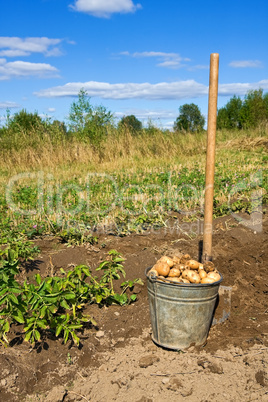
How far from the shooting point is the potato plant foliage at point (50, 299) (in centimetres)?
264

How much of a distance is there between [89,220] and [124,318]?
87.0 inches

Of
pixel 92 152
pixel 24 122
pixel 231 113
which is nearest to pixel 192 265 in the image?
pixel 92 152

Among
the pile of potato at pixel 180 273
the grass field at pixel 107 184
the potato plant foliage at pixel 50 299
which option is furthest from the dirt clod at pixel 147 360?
the grass field at pixel 107 184

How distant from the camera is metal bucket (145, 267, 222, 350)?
108 inches

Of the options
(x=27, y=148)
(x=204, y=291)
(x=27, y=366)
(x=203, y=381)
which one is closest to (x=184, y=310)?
(x=204, y=291)

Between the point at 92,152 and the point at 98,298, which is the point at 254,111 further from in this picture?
the point at 98,298

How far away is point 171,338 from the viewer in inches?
113

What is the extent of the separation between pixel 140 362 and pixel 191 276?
697 millimetres

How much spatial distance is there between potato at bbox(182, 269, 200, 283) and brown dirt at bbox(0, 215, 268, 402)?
55 centimetres

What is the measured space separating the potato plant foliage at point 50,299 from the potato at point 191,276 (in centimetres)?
77

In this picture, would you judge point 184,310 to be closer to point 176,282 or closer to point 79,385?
point 176,282

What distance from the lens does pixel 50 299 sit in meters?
2.63

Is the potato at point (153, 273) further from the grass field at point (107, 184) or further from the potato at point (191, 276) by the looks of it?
the grass field at point (107, 184)

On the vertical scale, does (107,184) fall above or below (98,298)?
above
